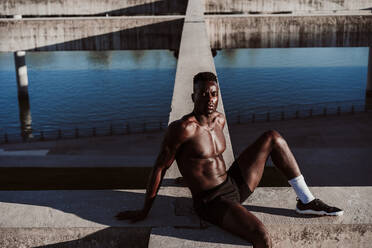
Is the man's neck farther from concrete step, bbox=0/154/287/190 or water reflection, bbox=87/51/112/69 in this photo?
water reflection, bbox=87/51/112/69

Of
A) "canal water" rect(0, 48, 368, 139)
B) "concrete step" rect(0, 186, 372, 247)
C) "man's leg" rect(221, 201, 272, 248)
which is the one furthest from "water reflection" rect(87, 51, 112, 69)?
"man's leg" rect(221, 201, 272, 248)

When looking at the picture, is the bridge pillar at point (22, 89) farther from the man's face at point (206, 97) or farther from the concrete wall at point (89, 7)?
the man's face at point (206, 97)

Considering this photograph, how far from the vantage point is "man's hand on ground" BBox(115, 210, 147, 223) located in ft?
19.4

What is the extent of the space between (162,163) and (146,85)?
156ft

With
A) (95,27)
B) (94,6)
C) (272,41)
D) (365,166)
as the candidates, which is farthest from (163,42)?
(365,166)

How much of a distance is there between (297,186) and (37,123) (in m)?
37.8

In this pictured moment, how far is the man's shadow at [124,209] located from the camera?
18.3 feet

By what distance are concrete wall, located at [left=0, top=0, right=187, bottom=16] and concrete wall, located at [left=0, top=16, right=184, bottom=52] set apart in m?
6.56

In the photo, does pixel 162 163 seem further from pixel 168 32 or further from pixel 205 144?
pixel 168 32

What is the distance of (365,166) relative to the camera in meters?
18.6

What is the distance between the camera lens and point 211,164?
19.4 ft

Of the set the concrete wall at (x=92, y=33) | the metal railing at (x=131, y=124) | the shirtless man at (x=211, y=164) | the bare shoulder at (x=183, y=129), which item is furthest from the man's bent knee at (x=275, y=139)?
the metal railing at (x=131, y=124)

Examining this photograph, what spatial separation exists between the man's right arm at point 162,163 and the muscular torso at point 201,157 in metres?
0.12

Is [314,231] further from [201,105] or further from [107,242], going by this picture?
[107,242]
